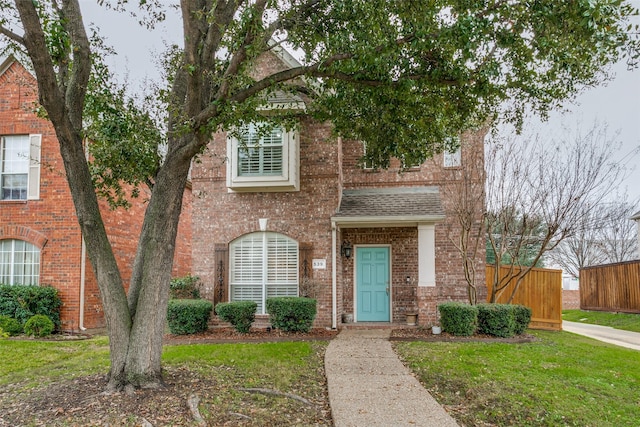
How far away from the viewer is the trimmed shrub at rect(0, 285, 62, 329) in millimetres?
11789

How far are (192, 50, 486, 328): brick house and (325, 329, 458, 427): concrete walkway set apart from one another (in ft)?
10.2

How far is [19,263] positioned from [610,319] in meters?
19.1

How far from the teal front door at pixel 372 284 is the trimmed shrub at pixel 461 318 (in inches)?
97.9

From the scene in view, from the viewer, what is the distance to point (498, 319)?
35.6 feet

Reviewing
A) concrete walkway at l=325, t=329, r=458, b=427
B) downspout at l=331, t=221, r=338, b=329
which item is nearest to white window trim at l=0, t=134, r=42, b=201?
downspout at l=331, t=221, r=338, b=329

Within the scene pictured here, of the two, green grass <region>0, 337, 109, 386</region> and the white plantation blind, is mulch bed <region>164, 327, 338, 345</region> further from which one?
the white plantation blind

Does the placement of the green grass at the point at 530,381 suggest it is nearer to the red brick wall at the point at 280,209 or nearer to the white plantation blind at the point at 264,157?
the red brick wall at the point at 280,209

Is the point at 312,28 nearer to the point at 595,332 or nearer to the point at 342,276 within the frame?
the point at 342,276

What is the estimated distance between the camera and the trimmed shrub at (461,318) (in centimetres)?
1071

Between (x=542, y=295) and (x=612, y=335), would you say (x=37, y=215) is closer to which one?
(x=542, y=295)

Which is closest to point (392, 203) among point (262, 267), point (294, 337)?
point (262, 267)

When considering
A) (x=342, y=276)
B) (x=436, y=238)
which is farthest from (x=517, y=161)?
(x=342, y=276)

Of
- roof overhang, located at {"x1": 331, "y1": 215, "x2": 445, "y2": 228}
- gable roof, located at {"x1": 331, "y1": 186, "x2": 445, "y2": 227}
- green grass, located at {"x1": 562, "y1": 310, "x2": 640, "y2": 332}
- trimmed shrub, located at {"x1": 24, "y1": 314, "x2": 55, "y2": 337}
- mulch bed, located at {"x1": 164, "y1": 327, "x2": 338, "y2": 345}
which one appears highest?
gable roof, located at {"x1": 331, "y1": 186, "x2": 445, "y2": 227}

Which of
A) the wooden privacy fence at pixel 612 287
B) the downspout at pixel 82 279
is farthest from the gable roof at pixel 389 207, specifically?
the wooden privacy fence at pixel 612 287
